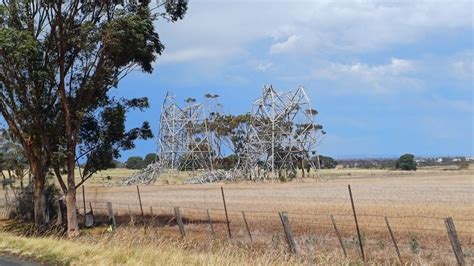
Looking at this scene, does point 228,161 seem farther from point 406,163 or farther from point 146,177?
point 406,163

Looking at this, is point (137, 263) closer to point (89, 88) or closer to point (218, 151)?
point (89, 88)

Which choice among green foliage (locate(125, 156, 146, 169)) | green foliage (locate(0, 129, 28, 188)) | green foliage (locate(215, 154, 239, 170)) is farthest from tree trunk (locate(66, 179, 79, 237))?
green foliage (locate(125, 156, 146, 169))

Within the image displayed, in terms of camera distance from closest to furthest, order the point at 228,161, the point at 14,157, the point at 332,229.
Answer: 1. the point at 332,229
2. the point at 14,157
3. the point at 228,161

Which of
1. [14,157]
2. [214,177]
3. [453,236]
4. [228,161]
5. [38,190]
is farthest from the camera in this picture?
[228,161]

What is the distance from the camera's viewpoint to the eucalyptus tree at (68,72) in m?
20.8

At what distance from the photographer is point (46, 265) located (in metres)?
13.0

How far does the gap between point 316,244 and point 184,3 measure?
11.3m

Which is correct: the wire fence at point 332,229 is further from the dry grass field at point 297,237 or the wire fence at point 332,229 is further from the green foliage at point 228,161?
the green foliage at point 228,161

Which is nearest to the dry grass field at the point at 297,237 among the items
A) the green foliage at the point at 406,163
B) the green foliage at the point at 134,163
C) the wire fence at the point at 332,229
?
the wire fence at the point at 332,229

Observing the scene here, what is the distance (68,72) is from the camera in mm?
24344

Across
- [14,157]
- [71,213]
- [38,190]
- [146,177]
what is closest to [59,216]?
[38,190]

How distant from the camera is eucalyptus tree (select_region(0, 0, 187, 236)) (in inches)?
821

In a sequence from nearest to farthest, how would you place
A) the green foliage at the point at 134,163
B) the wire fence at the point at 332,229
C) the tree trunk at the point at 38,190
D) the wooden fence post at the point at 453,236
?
the wooden fence post at the point at 453,236, the wire fence at the point at 332,229, the tree trunk at the point at 38,190, the green foliage at the point at 134,163

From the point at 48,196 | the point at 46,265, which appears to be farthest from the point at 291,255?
the point at 48,196
